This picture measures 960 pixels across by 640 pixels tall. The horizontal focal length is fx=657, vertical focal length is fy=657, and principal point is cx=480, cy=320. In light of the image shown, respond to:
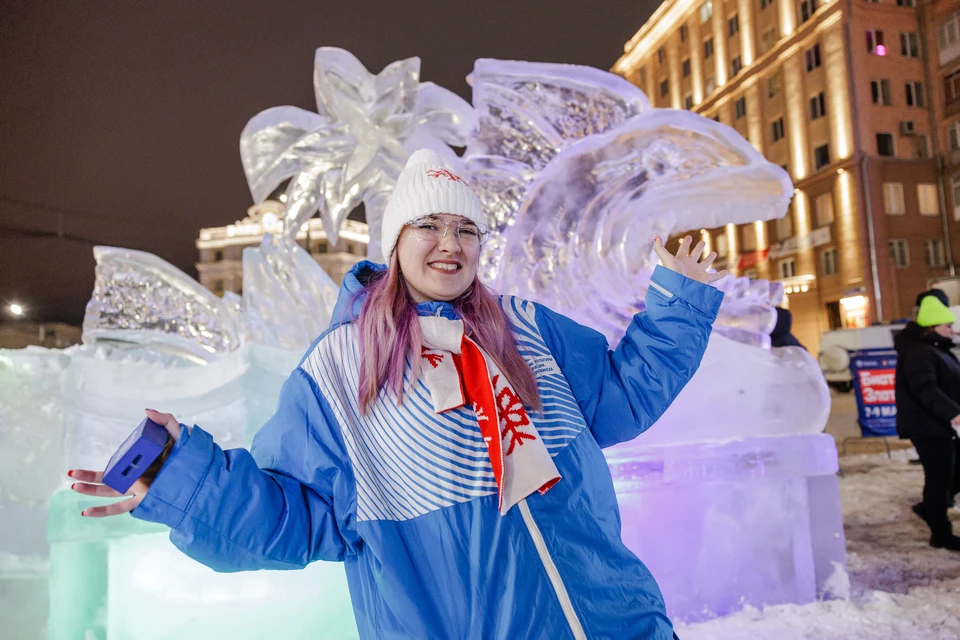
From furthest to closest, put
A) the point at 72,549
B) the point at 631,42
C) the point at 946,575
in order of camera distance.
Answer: the point at 631,42 < the point at 946,575 < the point at 72,549

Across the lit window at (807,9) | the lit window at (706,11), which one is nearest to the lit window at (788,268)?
the lit window at (807,9)

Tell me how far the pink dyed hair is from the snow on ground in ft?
6.05

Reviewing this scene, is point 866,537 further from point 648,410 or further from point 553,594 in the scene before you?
point 553,594

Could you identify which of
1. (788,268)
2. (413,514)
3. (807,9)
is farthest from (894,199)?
(413,514)

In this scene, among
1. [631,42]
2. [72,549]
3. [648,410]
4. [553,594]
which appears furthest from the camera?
[631,42]

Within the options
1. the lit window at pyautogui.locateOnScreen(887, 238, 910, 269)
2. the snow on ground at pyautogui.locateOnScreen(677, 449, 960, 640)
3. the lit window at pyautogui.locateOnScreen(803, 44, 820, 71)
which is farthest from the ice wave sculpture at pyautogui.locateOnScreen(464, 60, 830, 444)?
the lit window at pyautogui.locateOnScreen(803, 44, 820, 71)

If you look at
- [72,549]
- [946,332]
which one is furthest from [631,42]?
[72,549]

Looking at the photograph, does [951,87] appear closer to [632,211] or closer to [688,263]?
[632,211]

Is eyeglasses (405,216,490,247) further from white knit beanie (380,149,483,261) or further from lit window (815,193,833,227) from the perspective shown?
lit window (815,193,833,227)

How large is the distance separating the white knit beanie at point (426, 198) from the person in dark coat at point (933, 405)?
369cm

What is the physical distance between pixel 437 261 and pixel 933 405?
12.3ft

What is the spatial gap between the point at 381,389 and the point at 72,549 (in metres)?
1.85

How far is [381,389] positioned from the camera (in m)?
1.28

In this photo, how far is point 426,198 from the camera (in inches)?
53.8
